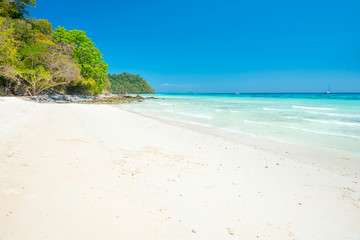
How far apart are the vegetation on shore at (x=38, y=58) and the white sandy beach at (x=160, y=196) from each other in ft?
66.1

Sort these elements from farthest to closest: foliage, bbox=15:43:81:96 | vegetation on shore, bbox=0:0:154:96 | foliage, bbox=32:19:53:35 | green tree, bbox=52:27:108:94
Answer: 1. foliage, bbox=32:19:53:35
2. green tree, bbox=52:27:108:94
3. foliage, bbox=15:43:81:96
4. vegetation on shore, bbox=0:0:154:96

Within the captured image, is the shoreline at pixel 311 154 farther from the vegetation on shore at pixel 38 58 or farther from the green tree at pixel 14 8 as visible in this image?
the green tree at pixel 14 8

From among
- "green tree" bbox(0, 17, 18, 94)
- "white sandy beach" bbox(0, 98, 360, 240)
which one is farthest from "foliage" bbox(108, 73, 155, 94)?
"white sandy beach" bbox(0, 98, 360, 240)

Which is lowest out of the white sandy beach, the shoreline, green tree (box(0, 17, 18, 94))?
the shoreline

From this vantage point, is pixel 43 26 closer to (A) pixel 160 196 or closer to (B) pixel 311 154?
(A) pixel 160 196

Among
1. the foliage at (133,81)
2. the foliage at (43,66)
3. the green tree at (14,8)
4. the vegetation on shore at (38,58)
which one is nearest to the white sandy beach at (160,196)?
the vegetation on shore at (38,58)

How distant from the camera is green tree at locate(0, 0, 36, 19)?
2703 centimetres

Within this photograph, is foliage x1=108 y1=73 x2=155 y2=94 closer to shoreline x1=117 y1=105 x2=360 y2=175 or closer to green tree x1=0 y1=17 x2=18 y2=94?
green tree x1=0 y1=17 x2=18 y2=94

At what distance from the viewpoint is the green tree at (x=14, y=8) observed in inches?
1064

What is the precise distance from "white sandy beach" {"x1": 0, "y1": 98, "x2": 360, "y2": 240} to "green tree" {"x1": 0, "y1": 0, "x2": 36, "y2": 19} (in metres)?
33.5

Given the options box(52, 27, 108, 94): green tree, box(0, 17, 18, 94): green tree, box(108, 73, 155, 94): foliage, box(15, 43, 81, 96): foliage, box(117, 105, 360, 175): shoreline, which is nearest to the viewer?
box(117, 105, 360, 175): shoreline

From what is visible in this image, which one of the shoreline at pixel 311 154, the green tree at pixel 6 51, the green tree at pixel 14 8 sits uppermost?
the green tree at pixel 14 8

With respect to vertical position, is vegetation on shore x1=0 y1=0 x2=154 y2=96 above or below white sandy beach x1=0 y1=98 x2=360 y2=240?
above

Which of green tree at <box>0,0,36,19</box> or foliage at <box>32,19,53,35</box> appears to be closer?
green tree at <box>0,0,36,19</box>
